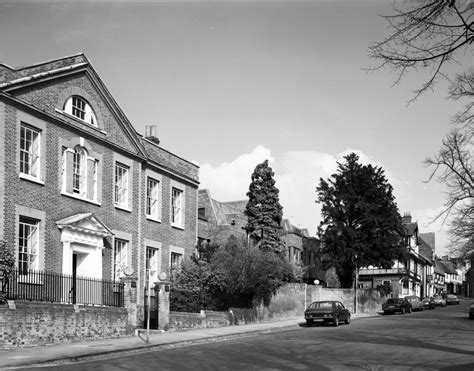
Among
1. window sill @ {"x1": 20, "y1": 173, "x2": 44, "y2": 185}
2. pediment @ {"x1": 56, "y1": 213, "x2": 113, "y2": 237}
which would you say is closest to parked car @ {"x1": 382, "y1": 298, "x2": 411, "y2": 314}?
pediment @ {"x1": 56, "y1": 213, "x2": 113, "y2": 237}

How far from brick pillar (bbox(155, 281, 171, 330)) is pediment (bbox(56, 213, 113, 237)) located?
11.0 ft

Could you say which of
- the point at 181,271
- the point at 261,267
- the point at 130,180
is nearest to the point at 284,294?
the point at 261,267

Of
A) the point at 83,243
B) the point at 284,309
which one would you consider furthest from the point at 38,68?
the point at 284,309

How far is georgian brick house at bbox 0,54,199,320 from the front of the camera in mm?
22891

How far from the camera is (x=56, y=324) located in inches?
808

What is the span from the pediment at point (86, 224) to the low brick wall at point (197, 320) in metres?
4.57

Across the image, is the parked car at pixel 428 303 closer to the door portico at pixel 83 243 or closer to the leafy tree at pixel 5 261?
the door portico at pixel 83 243

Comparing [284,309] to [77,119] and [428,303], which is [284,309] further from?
[428,303]

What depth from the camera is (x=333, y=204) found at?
53438 mm

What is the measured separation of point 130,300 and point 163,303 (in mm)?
1609

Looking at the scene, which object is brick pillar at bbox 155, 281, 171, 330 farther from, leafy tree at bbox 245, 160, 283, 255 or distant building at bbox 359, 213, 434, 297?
distant building at bbox 359, 213, 434, 297

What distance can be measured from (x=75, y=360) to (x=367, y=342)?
33.7 ft

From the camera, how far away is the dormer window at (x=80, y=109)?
26297 millimetres

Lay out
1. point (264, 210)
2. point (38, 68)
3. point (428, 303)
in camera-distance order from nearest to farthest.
A: point (38, 68) → point (264, 210) → point (428, 303)
